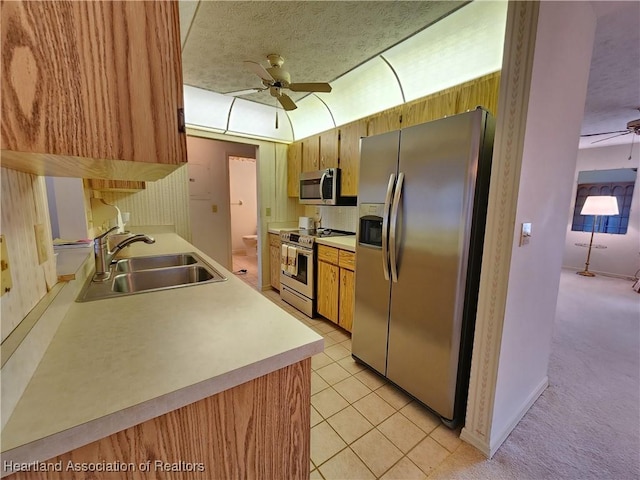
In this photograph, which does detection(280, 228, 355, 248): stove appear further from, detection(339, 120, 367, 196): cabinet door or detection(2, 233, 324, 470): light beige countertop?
detection(2, 233, 324, 470): light beige countertop

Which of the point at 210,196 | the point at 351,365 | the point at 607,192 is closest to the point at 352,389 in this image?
the point at 351,365

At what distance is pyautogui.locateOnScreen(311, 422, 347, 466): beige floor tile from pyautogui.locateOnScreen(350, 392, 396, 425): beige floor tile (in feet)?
0.83

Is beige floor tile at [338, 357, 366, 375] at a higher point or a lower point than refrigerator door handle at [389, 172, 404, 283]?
lower

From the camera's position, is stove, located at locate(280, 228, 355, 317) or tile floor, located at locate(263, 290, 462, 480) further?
stove, located at locate(280, 228, 355, 317)

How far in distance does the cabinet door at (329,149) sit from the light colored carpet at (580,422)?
271 centimetres

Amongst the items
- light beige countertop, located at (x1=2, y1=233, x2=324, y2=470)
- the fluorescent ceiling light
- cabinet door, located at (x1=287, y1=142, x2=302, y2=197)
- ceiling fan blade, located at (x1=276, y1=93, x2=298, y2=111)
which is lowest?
light beige countertop, located at (x1=2, y1=233, x2=324, y2=470)

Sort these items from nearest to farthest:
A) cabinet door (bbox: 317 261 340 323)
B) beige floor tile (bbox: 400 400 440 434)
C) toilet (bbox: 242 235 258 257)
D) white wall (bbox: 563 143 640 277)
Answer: beige floor tile (bbox: 400 400 440 434), cabinet door (bbox: 317 261 340 323), white wall (bbox: 563 143 640 277), toilet (bbox: 242 235 258 257)

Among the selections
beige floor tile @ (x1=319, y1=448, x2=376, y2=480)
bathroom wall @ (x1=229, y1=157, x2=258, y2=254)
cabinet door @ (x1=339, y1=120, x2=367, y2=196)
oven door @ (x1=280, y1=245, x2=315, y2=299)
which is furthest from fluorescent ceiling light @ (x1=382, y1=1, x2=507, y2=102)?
bathroom wall @ (x1=229, y1=157, x2=258, y2=254)

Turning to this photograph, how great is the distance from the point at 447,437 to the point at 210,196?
4.29m

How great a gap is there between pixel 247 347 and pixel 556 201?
1.94m

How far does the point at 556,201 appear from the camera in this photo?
165cm

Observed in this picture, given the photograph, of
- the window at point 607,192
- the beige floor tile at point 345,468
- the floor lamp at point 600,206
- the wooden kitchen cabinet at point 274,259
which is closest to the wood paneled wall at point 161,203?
the wooden kitchen cabinet at point 274,259

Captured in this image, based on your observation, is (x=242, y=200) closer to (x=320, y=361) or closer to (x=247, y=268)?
(x=247, y=268)

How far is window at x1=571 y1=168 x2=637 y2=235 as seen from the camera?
4.82m
